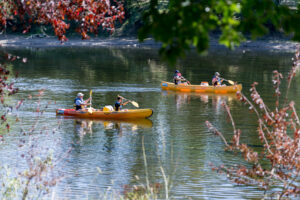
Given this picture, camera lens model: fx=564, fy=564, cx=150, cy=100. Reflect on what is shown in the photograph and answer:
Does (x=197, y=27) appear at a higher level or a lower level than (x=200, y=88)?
higher

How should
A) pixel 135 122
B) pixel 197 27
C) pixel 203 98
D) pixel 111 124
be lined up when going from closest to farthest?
1. pixel 197 27
2. pixel 111 124
3. pixel 135 122
4. pixel 203 98

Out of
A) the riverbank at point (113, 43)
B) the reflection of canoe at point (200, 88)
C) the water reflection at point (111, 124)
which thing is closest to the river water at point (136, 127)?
the water reflection at point (111, 124)

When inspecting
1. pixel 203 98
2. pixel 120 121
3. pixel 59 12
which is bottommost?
pixel 203 98

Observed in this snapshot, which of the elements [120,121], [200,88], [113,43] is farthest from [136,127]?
[113,43]

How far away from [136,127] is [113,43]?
46.6 m

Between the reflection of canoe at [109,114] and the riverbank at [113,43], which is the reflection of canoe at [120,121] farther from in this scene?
the riverbank at [113,43]

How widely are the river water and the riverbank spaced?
35.1 ft

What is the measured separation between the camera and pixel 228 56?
6131cm

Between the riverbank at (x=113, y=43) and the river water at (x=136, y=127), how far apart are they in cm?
1070

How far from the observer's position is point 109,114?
2742cm

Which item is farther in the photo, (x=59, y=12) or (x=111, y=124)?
(x=111, y=124)

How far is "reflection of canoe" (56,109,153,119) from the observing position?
2731 cm

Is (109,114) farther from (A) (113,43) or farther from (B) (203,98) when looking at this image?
(A) (113,43)

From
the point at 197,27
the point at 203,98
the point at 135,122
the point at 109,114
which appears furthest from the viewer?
Answer: the point at 203,98
